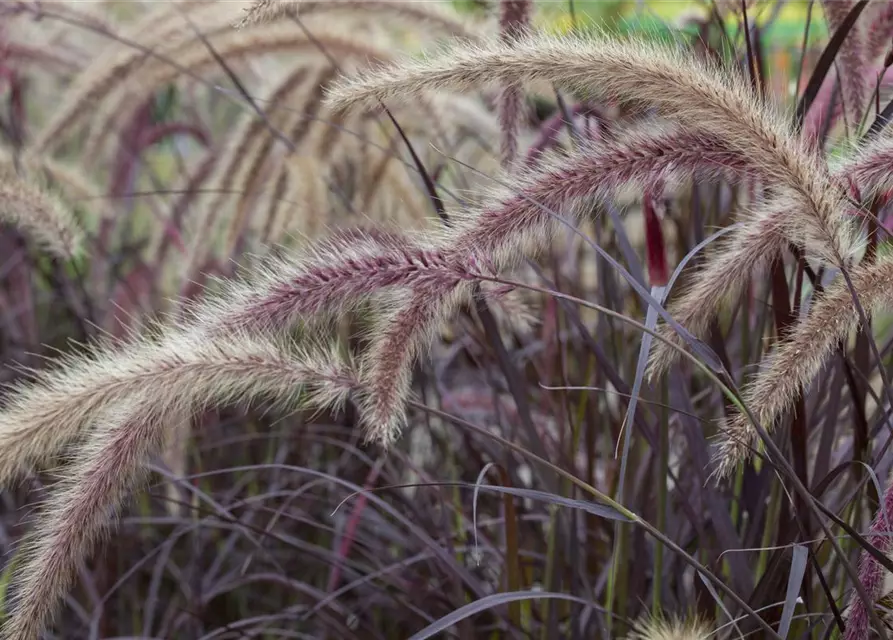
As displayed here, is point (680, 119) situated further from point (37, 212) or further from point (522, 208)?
point (37, 212)

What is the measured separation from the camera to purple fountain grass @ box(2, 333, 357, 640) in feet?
3.40

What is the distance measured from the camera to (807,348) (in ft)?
3.24

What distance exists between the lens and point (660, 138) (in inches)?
42.4

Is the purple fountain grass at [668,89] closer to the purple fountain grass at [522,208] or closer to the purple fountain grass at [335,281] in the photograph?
the purple fountain grass at [522,208]

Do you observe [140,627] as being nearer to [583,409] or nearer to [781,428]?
[583,409]

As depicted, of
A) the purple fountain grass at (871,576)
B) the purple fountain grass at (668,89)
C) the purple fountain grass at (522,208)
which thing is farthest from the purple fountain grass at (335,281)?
the purple fountain grass at (871,576)

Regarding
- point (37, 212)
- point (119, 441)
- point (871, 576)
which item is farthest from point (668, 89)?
point (37, 212)

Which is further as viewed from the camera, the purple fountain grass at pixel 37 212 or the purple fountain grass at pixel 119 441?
the purple fountain grass at pixel 37 212

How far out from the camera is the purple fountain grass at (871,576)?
93 centimetres

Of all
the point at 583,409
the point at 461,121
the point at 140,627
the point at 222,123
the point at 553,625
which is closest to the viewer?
the point at 553,625

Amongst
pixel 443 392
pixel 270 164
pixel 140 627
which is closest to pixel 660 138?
pixel 443 392

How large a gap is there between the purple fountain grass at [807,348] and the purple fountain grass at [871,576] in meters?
0.14

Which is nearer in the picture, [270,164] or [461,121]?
[270,164]

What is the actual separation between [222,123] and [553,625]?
4286mm
